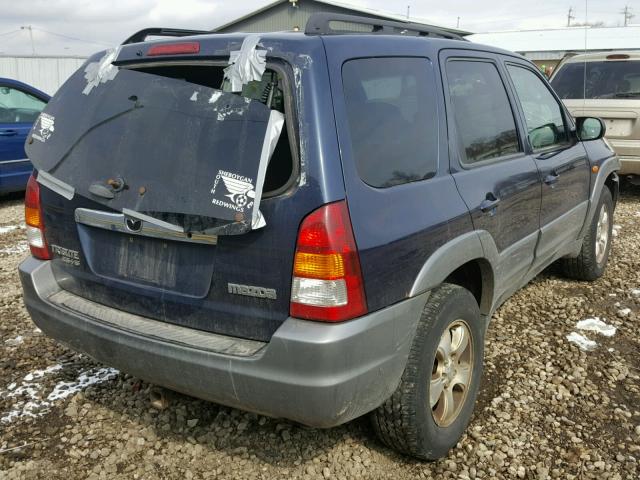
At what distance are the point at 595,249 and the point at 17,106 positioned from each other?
7617 millimetres

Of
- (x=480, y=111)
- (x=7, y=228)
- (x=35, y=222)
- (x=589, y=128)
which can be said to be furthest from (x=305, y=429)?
(x=7, y=228)

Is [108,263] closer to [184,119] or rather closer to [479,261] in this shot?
[184,119]

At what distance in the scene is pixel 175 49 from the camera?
2477 millimetres

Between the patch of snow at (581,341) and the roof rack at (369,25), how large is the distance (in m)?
2.12

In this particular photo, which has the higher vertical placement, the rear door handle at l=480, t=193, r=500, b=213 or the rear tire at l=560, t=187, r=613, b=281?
the rear door handle at l=480, t=193, r=500, b=213

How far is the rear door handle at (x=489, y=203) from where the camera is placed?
2.87 meters

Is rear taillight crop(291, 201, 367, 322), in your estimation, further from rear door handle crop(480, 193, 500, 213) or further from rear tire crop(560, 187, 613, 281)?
rear tire crop(560, 187, 613, 281)

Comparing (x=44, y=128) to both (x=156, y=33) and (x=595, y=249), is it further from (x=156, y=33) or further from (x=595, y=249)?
(x=595, y=249)

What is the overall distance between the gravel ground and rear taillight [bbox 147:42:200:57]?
1.79 meters

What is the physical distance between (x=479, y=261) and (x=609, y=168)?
2469 mm

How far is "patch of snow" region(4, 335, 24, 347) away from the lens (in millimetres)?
3949

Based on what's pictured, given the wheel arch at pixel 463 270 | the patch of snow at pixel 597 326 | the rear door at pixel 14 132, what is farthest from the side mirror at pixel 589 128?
the rear door at pixel 14 132

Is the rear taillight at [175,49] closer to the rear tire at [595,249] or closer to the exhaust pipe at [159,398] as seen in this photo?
the exhaust pipe at [159,398]

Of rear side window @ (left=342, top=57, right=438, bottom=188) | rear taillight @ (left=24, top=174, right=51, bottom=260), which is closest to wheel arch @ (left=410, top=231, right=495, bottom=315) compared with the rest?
rear side window @ (left=342, top=57, right=438, bottom=188)
